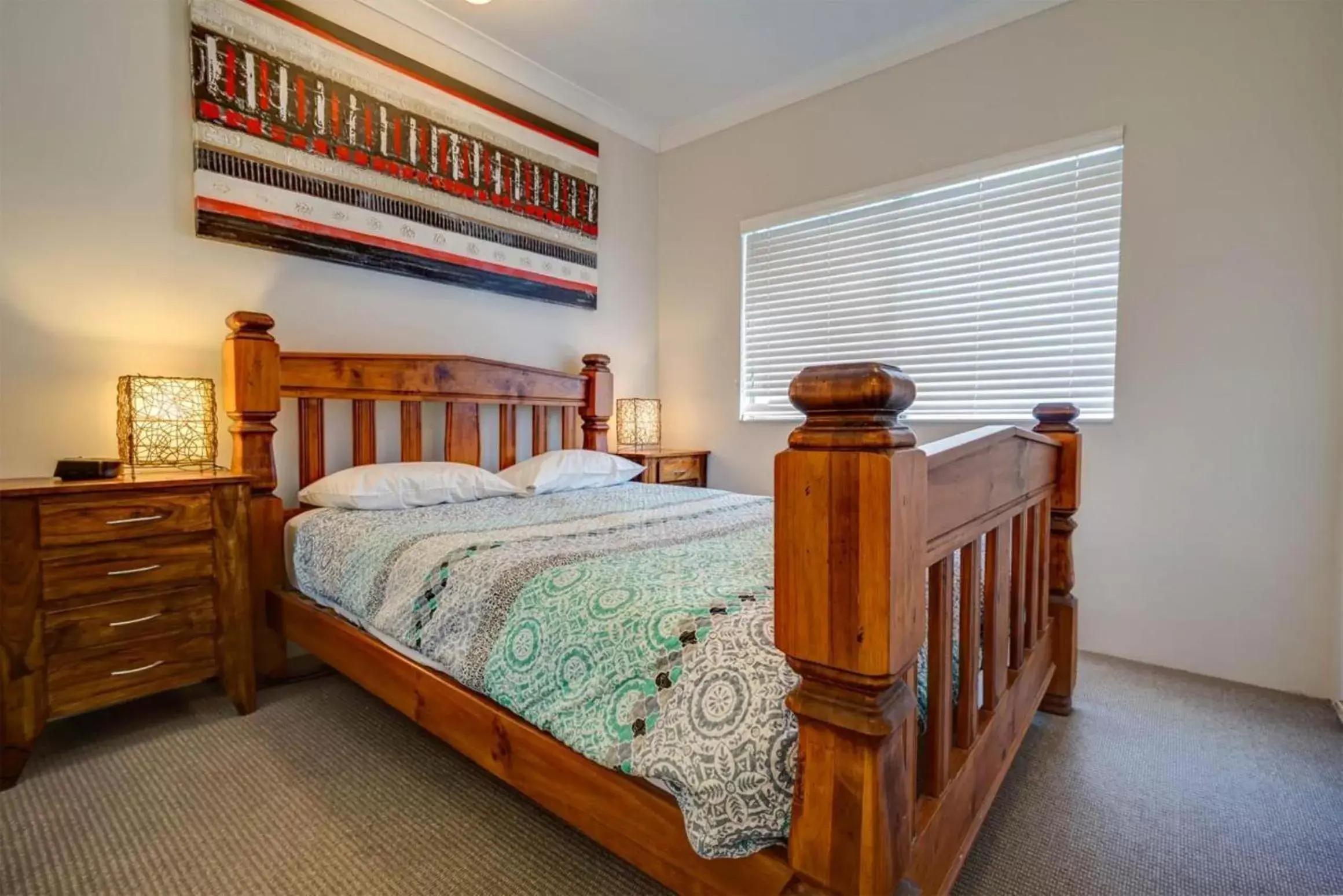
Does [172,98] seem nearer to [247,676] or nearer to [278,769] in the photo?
[247,676]

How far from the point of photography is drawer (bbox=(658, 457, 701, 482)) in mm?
3205

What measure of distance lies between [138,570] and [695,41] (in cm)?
287

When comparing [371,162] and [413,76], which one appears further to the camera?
[413,76]

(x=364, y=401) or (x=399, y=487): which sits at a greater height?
(x=364, y=401)

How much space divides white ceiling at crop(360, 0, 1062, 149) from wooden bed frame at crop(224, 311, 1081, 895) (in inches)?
67.0

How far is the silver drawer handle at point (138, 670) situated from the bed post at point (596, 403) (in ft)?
6.01

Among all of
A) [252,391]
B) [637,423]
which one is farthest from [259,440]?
[637,423]

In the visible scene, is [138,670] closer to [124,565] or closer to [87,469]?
[124,565]

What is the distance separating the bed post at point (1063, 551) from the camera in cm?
181

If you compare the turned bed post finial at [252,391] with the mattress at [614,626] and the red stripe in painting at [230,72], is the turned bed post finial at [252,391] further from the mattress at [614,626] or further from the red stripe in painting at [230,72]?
the red stripe in painting at [230,72]

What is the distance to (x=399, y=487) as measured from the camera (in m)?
2.12

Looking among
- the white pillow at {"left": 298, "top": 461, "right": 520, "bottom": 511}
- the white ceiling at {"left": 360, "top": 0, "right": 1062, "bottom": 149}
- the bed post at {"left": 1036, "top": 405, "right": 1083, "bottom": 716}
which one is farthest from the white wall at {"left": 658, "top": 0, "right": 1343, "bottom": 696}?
the white pillow at {"left": 298, "top": 461, "right": 520, "bottom": 511}

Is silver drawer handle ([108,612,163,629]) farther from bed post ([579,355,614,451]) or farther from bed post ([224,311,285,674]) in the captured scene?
bed post ([579,355,614,451])

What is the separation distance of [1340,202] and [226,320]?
3.55 metres
